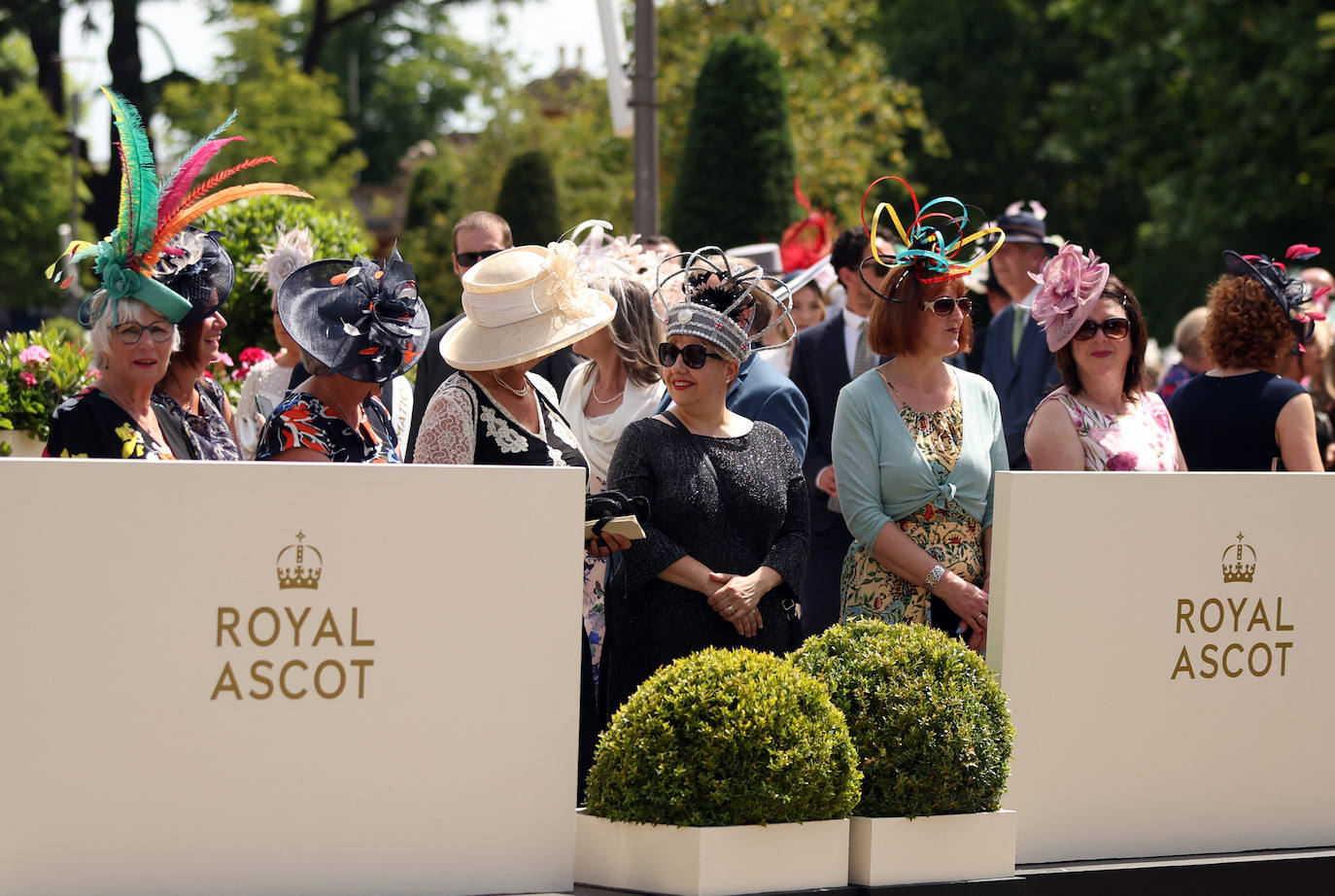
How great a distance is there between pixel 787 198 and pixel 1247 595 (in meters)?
14.0

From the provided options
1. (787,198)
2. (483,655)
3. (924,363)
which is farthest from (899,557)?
(787,198)

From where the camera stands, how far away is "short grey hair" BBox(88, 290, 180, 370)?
369cm

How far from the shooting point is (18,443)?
7465 millimetres

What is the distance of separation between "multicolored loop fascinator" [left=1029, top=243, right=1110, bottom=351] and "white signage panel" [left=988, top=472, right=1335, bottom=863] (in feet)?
3.06

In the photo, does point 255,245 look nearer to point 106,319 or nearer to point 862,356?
point 862,356

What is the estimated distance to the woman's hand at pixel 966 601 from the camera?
3.88m

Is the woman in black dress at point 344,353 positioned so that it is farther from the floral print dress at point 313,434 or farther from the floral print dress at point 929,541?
the floral print dress at point 929,541

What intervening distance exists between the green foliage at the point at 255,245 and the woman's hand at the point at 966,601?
558 cm

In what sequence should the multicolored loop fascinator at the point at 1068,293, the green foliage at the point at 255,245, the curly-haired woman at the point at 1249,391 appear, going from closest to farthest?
the multicolored loop fascinator at the point at 1068,293
the curly-haired woman at the point at 1249,391
the green foliage at the point at 255,245

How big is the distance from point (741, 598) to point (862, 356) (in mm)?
2553

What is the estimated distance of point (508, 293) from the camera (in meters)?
3.78

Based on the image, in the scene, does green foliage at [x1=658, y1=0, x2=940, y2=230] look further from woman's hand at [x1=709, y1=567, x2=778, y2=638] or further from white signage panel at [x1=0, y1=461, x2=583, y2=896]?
white signage panel at [x1=0, y1=461, x2=583, y2=896]

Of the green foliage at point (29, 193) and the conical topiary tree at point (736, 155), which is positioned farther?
the green foliage at point (29, 193)

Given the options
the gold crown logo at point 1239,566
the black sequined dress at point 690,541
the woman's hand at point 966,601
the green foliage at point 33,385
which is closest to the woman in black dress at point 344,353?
the black sequined dress at point 690,541
